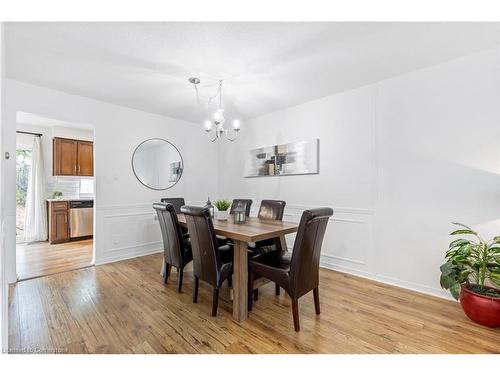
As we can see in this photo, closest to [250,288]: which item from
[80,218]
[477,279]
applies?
[477,279]

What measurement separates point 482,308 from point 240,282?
6.46ft

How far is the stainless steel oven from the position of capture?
190 inches

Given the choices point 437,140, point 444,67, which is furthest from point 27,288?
point 444,67

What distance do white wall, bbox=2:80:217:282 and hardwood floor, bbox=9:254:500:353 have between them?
0.95 metres

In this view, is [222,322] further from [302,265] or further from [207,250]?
[302,265]

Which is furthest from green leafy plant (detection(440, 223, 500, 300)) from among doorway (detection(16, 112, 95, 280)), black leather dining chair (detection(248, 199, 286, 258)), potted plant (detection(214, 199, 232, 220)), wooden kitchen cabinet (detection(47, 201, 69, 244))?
wooden kitchen cabinet (detection(47, 201, 69, 244))

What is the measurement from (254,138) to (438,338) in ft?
11.8

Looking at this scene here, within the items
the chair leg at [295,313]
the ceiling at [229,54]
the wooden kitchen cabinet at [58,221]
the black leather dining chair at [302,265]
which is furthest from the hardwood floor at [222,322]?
the ceiling at [229,54]

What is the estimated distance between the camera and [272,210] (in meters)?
3.06

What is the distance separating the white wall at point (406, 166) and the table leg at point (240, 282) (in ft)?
5.85

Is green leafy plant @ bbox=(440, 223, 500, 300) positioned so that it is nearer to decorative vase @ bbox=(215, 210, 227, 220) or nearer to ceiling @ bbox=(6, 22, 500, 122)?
ceiling @ bbox=(6, 22, 500, 122)

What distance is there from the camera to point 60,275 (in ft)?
9.79

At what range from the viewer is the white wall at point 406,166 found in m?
2.25

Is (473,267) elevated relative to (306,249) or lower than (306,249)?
lower
